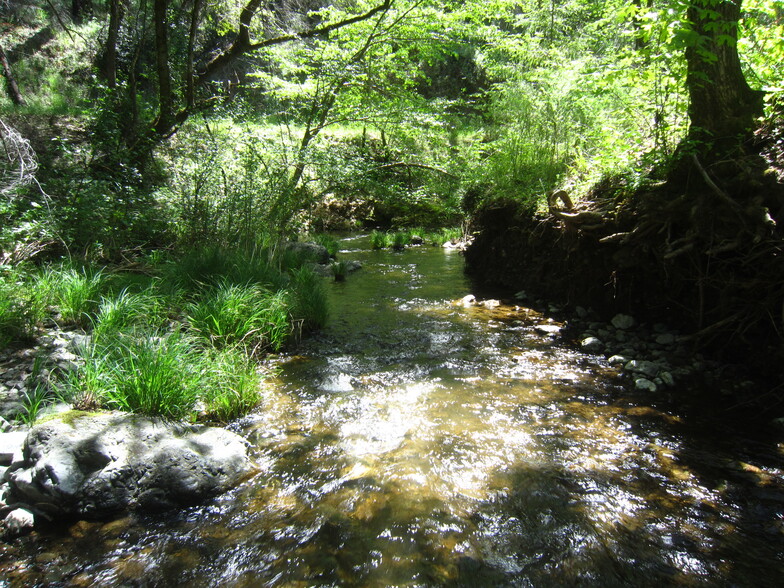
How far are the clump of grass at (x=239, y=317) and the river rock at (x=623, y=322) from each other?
4.33 metres

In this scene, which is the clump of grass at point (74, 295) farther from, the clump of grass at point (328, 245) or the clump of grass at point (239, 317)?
the clump of grass at point (328, 245)

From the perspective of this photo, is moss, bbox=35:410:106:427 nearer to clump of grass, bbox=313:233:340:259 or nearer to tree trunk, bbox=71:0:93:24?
clump of grass, bbox=313:233:340:259

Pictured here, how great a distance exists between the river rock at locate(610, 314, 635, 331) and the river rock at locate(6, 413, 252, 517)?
4771mm

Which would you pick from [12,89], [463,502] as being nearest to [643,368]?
[463,502]

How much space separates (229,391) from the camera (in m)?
4.09

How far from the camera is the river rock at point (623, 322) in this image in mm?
5688

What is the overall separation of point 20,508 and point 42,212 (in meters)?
4.97

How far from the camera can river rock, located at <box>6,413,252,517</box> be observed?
8.87 feet

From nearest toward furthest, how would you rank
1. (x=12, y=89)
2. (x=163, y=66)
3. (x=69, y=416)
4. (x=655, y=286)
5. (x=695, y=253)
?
1. (x=69, y=416)
2. (x=695, y=253)
3. (x=655, y=286)
4. (x=163, y=66)
5. (x=12, y=89)

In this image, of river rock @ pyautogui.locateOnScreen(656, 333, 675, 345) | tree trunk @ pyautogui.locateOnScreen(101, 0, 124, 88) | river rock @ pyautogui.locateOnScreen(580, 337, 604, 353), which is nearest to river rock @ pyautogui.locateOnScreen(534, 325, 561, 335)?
river rock @ pyautogui.locateOnScreen(580, 337, 604, 353)

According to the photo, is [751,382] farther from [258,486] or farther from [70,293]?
[70,293]

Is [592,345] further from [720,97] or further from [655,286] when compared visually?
[720,97]

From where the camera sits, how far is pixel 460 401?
4.28 metres

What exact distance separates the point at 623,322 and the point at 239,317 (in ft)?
16.1
